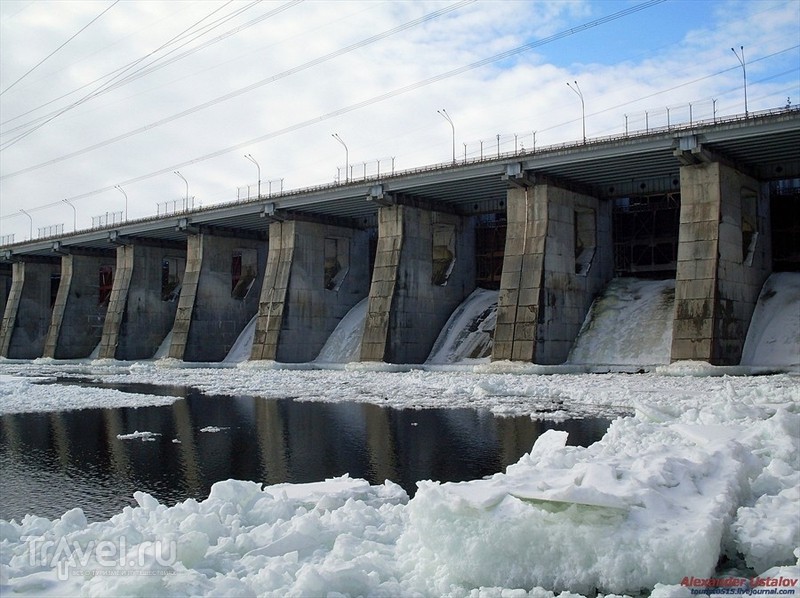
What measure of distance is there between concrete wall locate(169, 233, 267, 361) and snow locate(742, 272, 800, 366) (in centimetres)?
3626

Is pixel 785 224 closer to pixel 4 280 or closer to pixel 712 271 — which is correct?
pixel 712 271

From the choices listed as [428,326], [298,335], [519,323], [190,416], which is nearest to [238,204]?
[298,335]

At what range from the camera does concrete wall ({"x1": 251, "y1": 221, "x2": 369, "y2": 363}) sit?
1865 inches

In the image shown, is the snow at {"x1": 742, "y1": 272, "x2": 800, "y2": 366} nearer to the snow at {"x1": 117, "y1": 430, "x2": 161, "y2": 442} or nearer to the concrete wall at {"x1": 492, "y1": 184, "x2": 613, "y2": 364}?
the concrete wall at {"x1": 492, "y1": 184, "x2": 613, "y2": 364}

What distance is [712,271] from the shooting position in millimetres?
30578

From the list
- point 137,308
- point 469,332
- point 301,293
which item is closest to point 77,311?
point 137,308

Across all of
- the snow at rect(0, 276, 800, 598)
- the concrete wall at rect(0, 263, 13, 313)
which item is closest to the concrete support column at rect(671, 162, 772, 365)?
the snow at rect(0, 276, 800, 598)

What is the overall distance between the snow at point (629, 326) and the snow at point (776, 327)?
3.62 metres

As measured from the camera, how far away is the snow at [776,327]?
30.7 m

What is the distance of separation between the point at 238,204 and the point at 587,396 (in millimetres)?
34574

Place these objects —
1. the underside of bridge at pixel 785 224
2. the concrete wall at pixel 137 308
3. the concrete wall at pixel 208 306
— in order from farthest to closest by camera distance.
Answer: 1. the concrete wall at pixel 137 308
2. the concrete wall at pixel 208 306
3. the underside of bridge at pixel 785 224

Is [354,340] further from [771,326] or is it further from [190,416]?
[190,416]

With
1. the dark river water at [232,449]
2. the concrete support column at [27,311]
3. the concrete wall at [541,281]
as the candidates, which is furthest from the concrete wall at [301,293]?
the concrete support column at [27,311]

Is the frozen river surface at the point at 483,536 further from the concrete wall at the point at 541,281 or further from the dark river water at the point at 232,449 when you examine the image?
the concrete wall at the point at 541,281
